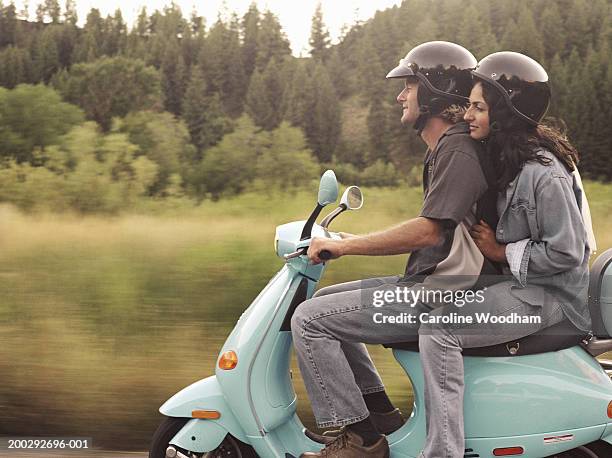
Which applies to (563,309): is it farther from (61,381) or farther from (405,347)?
(61,381)

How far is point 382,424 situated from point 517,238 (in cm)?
73

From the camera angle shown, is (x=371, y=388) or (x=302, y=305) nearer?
(x=302, y=305)

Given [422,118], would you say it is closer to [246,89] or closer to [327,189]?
[327,189]

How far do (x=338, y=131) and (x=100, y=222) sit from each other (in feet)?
42.7

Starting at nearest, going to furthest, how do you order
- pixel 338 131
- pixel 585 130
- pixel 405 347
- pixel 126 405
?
pixel 405 347, pixel 126 405, pixel 585 130, pixel 338 131

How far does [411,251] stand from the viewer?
8.36 ft

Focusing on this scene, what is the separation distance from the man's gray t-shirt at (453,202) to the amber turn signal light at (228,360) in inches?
21.3

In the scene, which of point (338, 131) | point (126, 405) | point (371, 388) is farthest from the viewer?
point (338, 131)

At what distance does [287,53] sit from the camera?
76.6 ft

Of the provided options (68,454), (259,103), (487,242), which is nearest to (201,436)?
(487,242)

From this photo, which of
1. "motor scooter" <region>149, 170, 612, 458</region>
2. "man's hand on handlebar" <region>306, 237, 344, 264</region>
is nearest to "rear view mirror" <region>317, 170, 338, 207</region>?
"motor scooter" <region>149, 170, 612, 458</region>

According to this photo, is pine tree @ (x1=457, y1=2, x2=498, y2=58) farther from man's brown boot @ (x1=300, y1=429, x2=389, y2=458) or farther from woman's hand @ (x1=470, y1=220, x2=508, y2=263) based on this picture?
man's brown boot @ (x1=300, y1=429, x2=389, y2=458)

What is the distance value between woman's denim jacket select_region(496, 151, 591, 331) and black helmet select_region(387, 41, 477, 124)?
1.03ft

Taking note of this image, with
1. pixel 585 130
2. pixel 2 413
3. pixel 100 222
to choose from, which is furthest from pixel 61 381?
pixel 585 130
